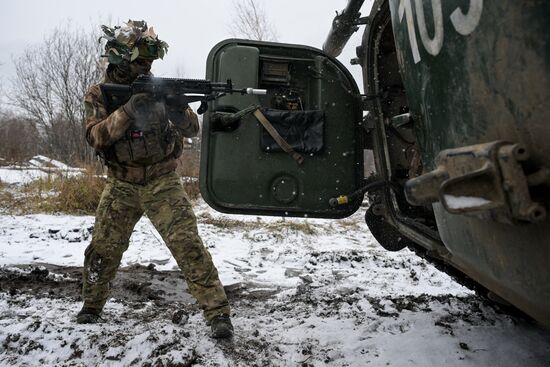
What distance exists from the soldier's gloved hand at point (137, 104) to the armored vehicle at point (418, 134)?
0.36 m

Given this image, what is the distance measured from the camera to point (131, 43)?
8.91ft

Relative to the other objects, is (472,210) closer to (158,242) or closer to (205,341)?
(205,341)

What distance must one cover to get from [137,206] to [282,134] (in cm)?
102

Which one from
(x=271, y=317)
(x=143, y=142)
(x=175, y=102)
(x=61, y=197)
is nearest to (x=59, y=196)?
(x=61, y=197)

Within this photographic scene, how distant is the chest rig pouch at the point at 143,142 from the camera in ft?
8.44

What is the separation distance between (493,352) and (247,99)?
6.12ft

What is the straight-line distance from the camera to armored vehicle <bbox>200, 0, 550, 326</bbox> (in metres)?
0.87

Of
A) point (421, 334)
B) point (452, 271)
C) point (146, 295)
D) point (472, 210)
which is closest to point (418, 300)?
point (452, 271)

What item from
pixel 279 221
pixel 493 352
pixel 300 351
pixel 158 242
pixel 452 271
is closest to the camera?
pixel 493 352

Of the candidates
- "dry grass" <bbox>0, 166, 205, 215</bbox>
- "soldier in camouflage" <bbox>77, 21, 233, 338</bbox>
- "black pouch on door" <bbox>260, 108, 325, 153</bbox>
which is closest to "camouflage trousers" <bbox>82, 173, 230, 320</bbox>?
"soldier in camouflage" <bbox>77, 21, 233, 338</bbox>

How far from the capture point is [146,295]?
3322mm

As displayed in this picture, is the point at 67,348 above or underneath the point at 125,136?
underneath

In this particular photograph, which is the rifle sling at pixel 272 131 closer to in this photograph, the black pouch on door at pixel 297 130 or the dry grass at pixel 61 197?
the black pouch on door at pixel 297 130

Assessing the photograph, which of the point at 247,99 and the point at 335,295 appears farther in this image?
the point at 335,295
